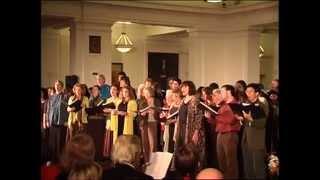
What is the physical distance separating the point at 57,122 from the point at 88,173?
0.81ft

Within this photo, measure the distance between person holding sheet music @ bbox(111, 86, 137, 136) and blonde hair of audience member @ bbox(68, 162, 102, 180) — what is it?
0.51 feet

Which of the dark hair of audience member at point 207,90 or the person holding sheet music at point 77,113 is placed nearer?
the dark hair of audience member at point 207,90

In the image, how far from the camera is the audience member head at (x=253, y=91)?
1406 millimetres

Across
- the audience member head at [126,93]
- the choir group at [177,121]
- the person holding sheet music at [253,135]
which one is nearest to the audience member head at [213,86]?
the choir group at [177,121]

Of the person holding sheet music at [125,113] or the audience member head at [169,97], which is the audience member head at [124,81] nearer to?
the person holding sheet music at [125,113]

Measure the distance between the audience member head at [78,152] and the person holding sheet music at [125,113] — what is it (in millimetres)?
119

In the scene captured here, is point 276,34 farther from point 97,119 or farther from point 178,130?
→ point 97,119

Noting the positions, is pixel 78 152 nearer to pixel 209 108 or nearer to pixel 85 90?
pixel 85 90

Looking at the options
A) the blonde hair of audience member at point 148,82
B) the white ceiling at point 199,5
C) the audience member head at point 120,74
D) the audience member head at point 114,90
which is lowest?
the audience member head at point 114,90

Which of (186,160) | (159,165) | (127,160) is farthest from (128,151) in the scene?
(186,160)

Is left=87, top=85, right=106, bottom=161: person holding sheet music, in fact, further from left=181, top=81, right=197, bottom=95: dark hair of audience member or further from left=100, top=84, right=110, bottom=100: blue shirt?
left=181, top=81, right=197, bottom=95: dark hair of audience member

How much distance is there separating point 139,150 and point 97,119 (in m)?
0.21
